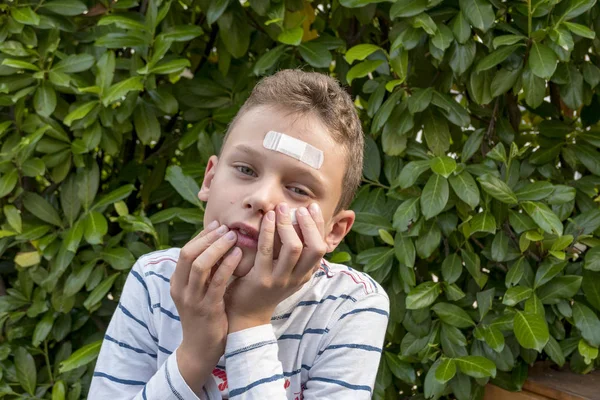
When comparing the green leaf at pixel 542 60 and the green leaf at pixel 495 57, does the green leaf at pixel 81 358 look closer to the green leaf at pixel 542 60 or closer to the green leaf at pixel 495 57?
the green leaf at pixel 495 57

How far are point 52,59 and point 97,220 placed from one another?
1.79 feet

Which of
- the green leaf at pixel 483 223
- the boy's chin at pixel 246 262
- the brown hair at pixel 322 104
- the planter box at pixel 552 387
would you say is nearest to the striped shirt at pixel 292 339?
the boy's chin at pixel 246 262

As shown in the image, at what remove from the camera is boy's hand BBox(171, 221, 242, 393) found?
5.02 ft

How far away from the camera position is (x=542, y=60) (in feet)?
7.11

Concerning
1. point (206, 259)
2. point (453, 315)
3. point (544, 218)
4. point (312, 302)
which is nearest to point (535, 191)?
point (544, 218)

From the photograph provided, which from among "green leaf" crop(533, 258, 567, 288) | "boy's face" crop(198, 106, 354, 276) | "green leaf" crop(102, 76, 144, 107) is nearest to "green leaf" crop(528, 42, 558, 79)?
"green leaf" crop(533, 258, 567, 288)

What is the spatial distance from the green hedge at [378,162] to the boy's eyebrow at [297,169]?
2.09 ft

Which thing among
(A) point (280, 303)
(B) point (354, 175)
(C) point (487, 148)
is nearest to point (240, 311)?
(A) point (280, 303)

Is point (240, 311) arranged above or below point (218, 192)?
below

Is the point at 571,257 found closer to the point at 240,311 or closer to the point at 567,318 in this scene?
the point at 567,318

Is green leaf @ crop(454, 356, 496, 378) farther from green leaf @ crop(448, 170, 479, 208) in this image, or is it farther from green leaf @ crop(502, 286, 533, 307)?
green leaf @ crop(448, 170, 479, 208)

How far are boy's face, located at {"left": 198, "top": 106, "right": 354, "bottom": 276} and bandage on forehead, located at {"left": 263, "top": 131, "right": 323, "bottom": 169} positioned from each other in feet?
0.03

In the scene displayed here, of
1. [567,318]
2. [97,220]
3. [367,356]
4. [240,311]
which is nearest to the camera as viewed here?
[240,311]

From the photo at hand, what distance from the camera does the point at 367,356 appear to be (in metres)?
1.74
